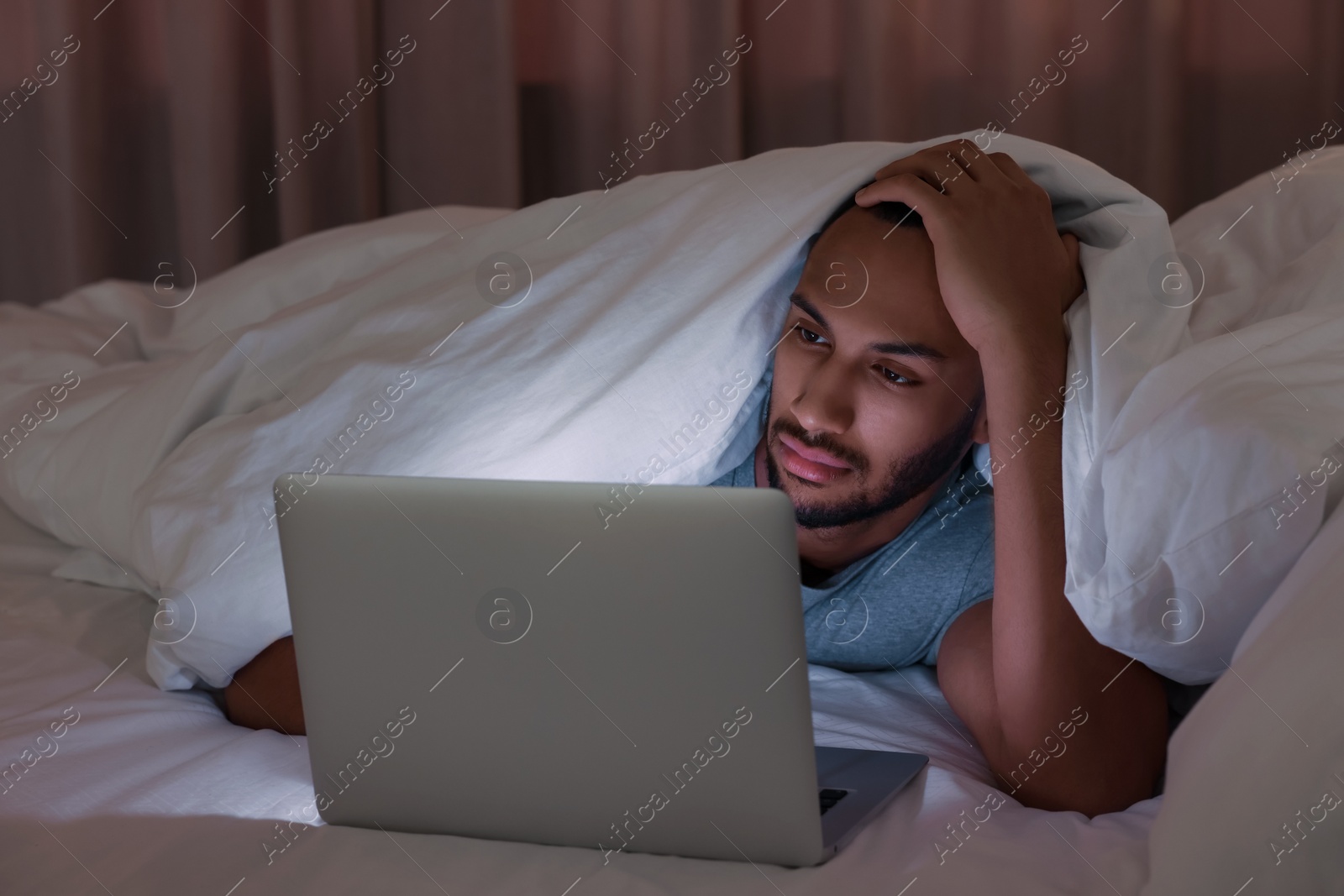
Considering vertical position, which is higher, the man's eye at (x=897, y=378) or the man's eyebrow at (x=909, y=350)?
the man's eyebrow at (x=909, y=350)

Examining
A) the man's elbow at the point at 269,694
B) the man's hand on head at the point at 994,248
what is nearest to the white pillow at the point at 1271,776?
the man's hand on head at the point at 994,248

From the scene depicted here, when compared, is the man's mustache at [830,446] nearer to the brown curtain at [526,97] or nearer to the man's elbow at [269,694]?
the man's elbow at [269,694]

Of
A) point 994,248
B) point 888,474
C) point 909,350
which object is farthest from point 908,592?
point 994,248

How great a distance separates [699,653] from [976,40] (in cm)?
171

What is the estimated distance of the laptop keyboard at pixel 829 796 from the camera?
0.74m

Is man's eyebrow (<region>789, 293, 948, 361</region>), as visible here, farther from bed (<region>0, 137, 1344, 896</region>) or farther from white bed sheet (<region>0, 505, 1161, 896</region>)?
white bed sheet (<region>0, 505, 1161, 896</region>)

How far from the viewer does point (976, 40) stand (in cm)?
201

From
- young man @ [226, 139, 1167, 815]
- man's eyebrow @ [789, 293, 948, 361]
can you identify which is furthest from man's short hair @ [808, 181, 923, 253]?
man's eyebrow @ [789, 293, 948, 361]

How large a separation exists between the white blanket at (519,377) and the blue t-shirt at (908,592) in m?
0.18

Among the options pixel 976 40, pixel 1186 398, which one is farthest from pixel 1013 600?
pixel 976 40

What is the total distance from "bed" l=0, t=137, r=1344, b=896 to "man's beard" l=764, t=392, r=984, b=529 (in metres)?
0.15

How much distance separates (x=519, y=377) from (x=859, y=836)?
0.54m

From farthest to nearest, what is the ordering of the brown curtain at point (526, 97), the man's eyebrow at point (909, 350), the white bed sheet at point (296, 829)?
the brown curtain at point (526, 97), the man's eyebrow at point (909, 350), the white bed sheet at point (296, 829)

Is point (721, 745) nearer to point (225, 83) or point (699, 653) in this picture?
point (699, 653)
